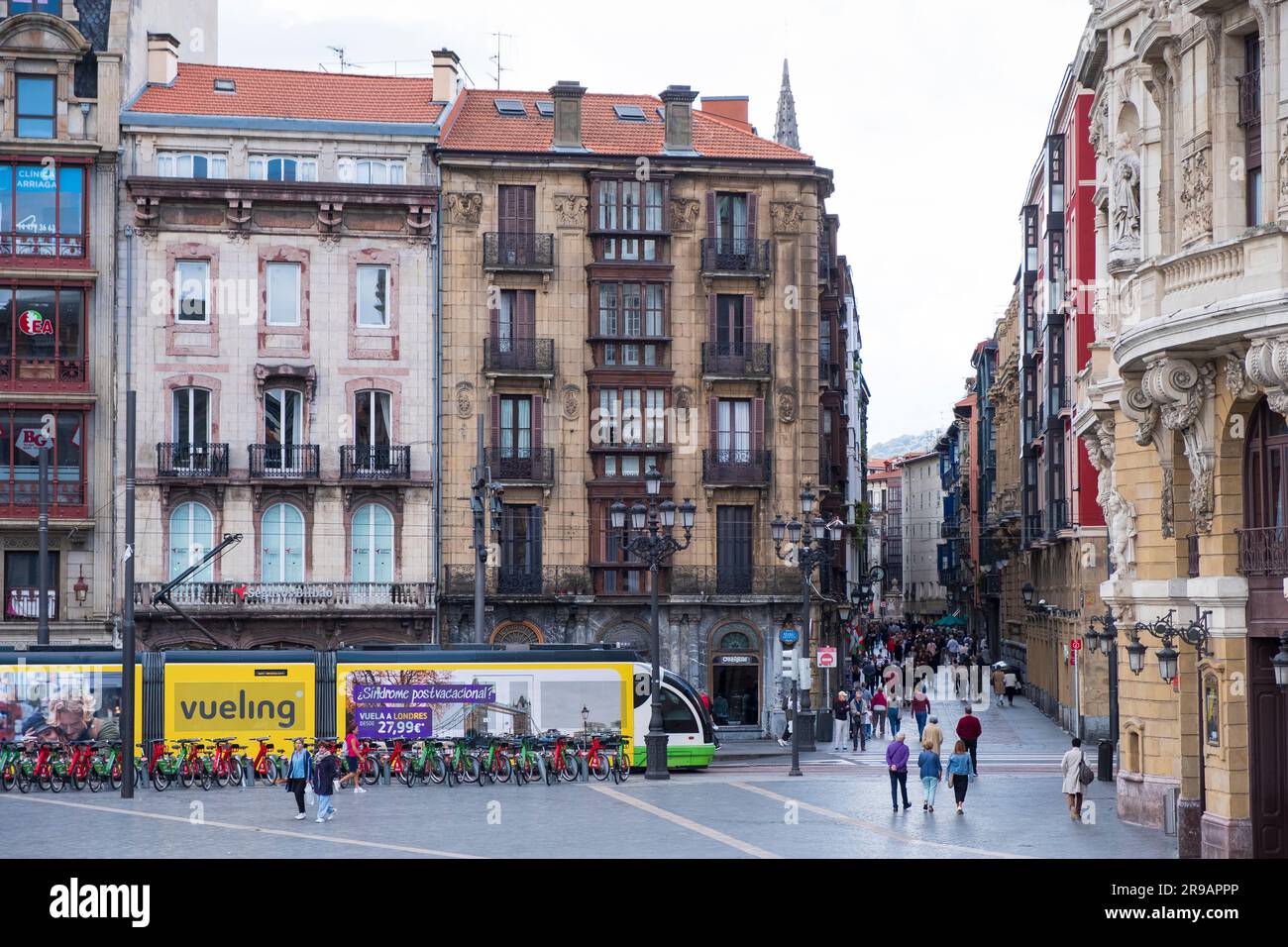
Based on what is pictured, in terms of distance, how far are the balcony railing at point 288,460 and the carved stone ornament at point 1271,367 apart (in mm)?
35840

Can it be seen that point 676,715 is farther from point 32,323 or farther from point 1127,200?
point 32,323

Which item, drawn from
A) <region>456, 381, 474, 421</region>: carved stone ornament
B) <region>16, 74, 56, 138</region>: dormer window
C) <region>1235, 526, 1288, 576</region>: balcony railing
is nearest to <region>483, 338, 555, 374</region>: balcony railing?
<region>456, 381, 474, 421</region>: carved stone ornament

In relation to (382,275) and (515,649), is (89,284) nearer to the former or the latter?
(382,275)

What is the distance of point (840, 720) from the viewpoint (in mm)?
51688

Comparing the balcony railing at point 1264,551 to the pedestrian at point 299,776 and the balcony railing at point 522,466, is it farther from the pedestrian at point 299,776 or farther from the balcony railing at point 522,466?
the balcony railing at point 522,466

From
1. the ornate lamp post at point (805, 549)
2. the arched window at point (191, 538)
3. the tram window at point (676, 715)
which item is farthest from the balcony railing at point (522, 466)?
the tram window at point (676, 715)

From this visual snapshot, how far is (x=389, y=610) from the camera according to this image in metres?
53.8

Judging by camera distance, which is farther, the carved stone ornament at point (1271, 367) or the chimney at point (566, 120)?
the chimney at point (566, 120)

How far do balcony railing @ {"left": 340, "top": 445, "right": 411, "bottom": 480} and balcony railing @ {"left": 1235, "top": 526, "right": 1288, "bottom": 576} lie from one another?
3351 centimetres

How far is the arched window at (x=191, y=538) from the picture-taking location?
53.4 m

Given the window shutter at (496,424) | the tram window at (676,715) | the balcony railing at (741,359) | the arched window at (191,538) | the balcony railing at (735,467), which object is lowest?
the tram window at (676,715)

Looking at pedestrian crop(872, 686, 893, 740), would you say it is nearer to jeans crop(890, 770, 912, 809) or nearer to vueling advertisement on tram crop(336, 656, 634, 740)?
vueling advertisement on tram crop(336, 656, 634, 740)

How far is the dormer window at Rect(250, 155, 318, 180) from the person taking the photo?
2138 inches

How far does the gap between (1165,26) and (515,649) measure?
21.2 metres
